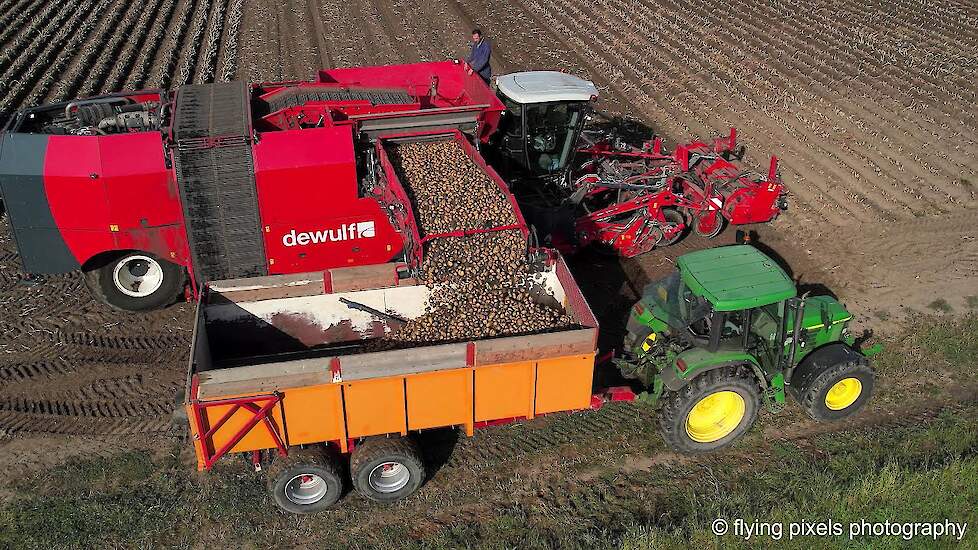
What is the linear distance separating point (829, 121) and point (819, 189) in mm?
2980

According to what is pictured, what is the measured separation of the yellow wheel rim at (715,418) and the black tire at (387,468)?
8.28 feet

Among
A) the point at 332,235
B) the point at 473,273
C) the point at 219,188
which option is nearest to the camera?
the point at 473,273

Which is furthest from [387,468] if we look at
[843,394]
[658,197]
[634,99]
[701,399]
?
[634,99]

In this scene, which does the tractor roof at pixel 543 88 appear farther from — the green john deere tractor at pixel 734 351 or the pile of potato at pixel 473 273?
the green john deere tractor at pixel 734 351

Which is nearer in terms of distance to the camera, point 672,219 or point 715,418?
point 715,418

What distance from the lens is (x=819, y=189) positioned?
42.5ft

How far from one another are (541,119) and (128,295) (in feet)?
18.3

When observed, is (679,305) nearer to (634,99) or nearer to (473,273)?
(473,273)

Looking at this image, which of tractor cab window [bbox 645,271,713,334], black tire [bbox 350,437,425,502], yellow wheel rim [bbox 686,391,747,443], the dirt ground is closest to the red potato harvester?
the dirt ground

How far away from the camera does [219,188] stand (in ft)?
29.7

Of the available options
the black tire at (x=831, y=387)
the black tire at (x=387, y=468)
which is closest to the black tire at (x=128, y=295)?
the black tire at (x=387, y=468)

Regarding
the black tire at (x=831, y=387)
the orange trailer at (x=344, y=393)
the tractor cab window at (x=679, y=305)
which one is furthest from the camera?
the black tire at (x=831, y=387)

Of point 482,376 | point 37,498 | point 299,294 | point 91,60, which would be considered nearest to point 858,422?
point 482,376

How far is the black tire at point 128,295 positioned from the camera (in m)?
9.58
